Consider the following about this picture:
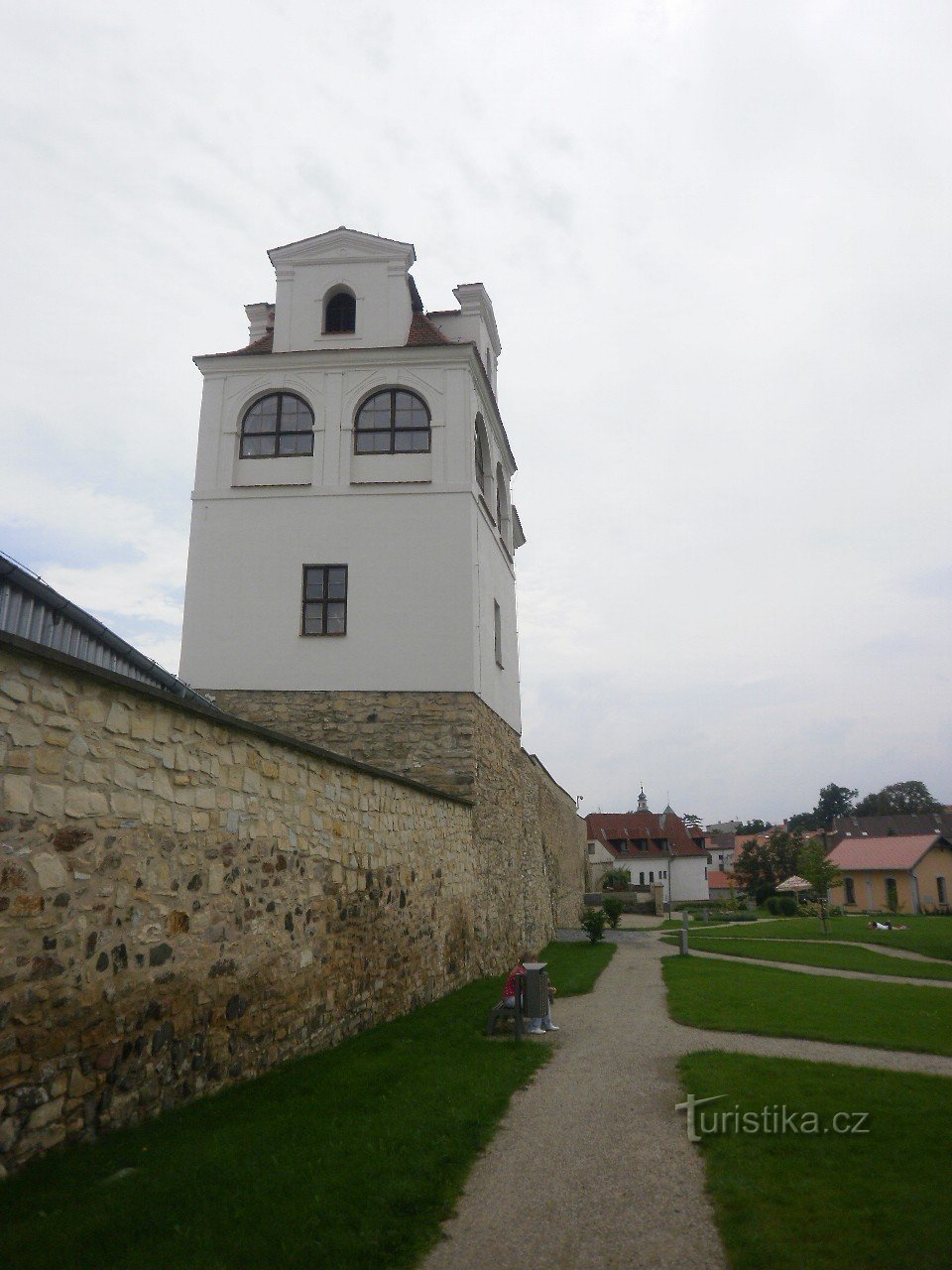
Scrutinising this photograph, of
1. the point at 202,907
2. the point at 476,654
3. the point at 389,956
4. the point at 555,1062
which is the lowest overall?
the point at 555,1062

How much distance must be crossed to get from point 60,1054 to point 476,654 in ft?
36.3

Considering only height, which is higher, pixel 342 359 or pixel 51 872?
pixel 342 359

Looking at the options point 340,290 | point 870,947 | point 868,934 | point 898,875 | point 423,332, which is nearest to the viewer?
point 423,332

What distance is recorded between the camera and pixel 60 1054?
15.5ft

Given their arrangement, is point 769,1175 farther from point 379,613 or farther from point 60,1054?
point 379,613

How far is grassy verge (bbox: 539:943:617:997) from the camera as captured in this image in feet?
45.8

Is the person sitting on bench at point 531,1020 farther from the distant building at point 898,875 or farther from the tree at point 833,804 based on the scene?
the tree at point 833,804

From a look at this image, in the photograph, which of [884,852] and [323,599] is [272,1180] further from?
[884,852]

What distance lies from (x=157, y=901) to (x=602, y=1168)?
3367 millimetres

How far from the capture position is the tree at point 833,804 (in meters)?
113

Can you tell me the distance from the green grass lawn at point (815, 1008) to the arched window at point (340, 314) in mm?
14306

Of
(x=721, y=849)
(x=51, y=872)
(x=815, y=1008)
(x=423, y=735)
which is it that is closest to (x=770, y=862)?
(x=721, y=849)

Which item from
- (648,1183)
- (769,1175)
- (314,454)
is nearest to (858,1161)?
(769,1175)

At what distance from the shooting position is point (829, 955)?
18.4 metres
